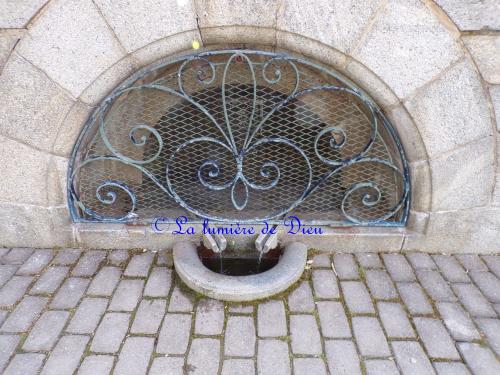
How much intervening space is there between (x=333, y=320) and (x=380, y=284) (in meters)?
0.49

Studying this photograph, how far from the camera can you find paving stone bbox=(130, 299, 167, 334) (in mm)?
2018

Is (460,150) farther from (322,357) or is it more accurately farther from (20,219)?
(20,219)

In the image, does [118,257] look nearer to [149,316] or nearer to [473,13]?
[149,316]

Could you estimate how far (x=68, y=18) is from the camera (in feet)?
6.68

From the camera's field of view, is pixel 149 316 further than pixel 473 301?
No

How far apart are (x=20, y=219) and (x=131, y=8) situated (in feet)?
5.74

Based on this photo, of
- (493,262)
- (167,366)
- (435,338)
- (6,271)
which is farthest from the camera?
(493,262)

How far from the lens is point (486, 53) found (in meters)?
2.06

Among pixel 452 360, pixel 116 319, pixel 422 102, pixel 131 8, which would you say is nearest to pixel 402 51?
pixel 422 102

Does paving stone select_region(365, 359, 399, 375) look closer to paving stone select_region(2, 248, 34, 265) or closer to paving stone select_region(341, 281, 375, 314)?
paving stone select_region(341, 281, 375, 314)

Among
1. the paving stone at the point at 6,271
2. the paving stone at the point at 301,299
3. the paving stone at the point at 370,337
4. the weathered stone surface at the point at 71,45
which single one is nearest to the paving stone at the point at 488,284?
the paving stone at the point at 370,337

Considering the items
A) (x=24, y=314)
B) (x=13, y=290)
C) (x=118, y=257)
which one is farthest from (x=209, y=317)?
(x=13, y=290)

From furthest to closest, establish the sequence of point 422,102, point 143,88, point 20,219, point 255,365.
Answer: point 20,219
point 143,88
point 422,102
point 255,365

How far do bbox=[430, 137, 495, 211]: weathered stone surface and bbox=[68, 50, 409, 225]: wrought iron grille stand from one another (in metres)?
0.22
